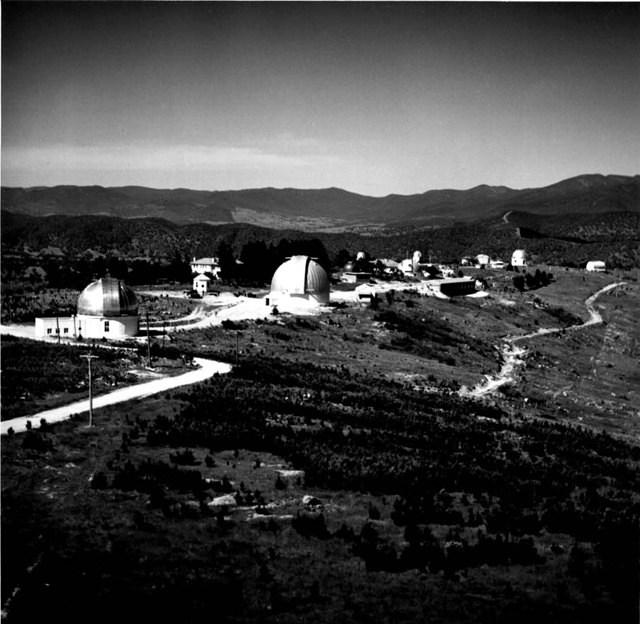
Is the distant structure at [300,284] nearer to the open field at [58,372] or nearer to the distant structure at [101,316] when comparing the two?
the distant structure at [101,316]

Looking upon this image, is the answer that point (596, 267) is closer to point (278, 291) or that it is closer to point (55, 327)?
point (278, 291)

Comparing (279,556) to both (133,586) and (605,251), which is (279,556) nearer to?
(133,586)

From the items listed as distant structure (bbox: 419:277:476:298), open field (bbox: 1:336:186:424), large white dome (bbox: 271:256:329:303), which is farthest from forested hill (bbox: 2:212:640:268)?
open field (bbox: 1:336:186:424)

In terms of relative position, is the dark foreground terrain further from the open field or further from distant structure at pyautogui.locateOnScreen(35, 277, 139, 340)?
distant structure at pyautogui.locateOnScreen(35, 277, 139, 340)

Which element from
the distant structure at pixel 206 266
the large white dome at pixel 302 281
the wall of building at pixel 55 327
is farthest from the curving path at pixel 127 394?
the distant structure at pixel 206 266

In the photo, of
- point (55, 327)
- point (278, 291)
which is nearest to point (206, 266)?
point (278, 291)

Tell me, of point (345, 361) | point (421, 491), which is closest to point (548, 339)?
point (345, 361)
